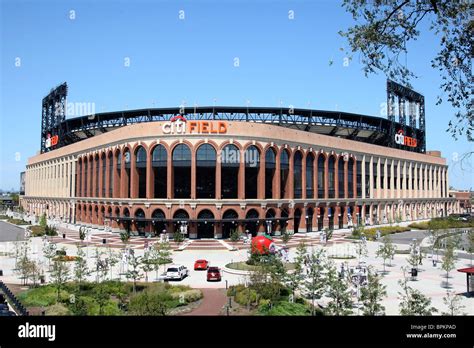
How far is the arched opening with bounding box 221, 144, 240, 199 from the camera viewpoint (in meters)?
68.0

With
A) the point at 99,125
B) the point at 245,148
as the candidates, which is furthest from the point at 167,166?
the point at 99,125

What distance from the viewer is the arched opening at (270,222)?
68812mm

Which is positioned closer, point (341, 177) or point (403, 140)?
point (341, 177)

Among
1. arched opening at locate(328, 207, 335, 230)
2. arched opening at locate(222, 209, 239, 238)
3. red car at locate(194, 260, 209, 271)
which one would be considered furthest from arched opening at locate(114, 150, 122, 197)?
arched opening at locate(328, 207, 335, 230)

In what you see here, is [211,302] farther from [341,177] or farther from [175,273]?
[341,177]

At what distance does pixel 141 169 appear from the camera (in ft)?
241

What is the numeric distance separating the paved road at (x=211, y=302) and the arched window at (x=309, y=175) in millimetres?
50377

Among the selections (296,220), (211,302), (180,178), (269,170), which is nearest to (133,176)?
(180,178)

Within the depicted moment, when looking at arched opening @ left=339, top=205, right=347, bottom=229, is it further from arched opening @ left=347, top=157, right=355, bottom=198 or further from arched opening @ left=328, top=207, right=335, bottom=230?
arched opening @ left=347, top=157, right=355, bottom=198

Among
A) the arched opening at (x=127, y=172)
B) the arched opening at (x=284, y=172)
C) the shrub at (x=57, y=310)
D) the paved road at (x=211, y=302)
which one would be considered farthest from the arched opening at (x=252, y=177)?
the shrub at (x=57, y=310)

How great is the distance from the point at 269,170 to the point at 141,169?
23691 mm
